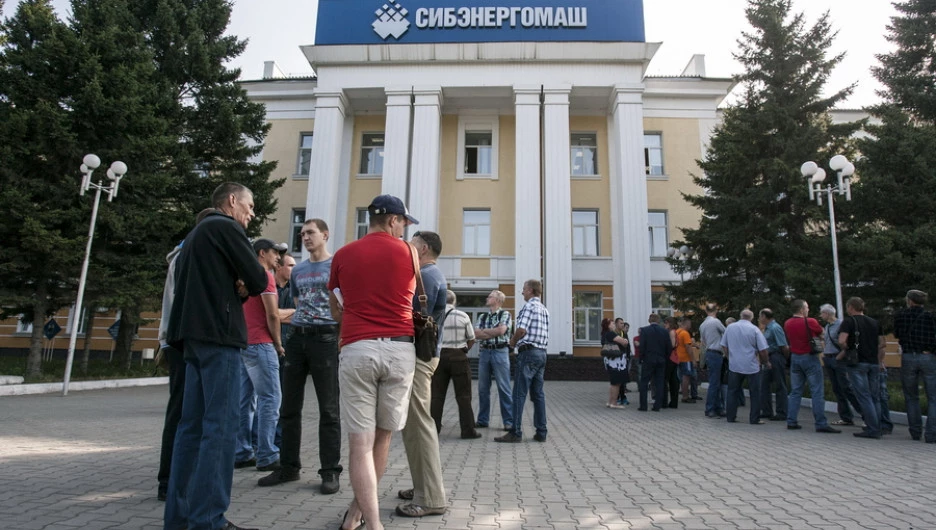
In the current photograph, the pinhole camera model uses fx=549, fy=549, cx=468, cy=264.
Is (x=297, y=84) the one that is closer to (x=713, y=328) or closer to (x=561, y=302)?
(x=561, y=302)

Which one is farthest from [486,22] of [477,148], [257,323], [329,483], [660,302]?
[329,483]

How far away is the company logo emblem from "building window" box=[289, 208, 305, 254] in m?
9.34

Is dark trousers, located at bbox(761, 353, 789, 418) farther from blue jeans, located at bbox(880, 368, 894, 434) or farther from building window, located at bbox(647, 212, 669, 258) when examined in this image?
building window, located at bbox(647, 212, 669, 258)

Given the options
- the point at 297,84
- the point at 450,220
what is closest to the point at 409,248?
the point at 450,220

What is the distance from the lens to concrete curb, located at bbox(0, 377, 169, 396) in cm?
1215

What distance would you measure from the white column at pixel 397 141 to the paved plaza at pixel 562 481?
17288 millimetres

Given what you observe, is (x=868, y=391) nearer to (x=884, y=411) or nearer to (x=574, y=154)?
(x=884, y=411)

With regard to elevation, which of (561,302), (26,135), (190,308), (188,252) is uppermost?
(26,135)

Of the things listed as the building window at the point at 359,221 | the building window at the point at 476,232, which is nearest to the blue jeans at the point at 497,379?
the building window at the point at 476,232

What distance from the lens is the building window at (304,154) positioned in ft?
91.3

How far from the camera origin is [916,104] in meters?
15.1

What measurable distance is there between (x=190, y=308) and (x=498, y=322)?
18.2 feet

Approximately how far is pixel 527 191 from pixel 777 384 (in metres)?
15.2

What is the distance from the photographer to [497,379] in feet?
26.6
